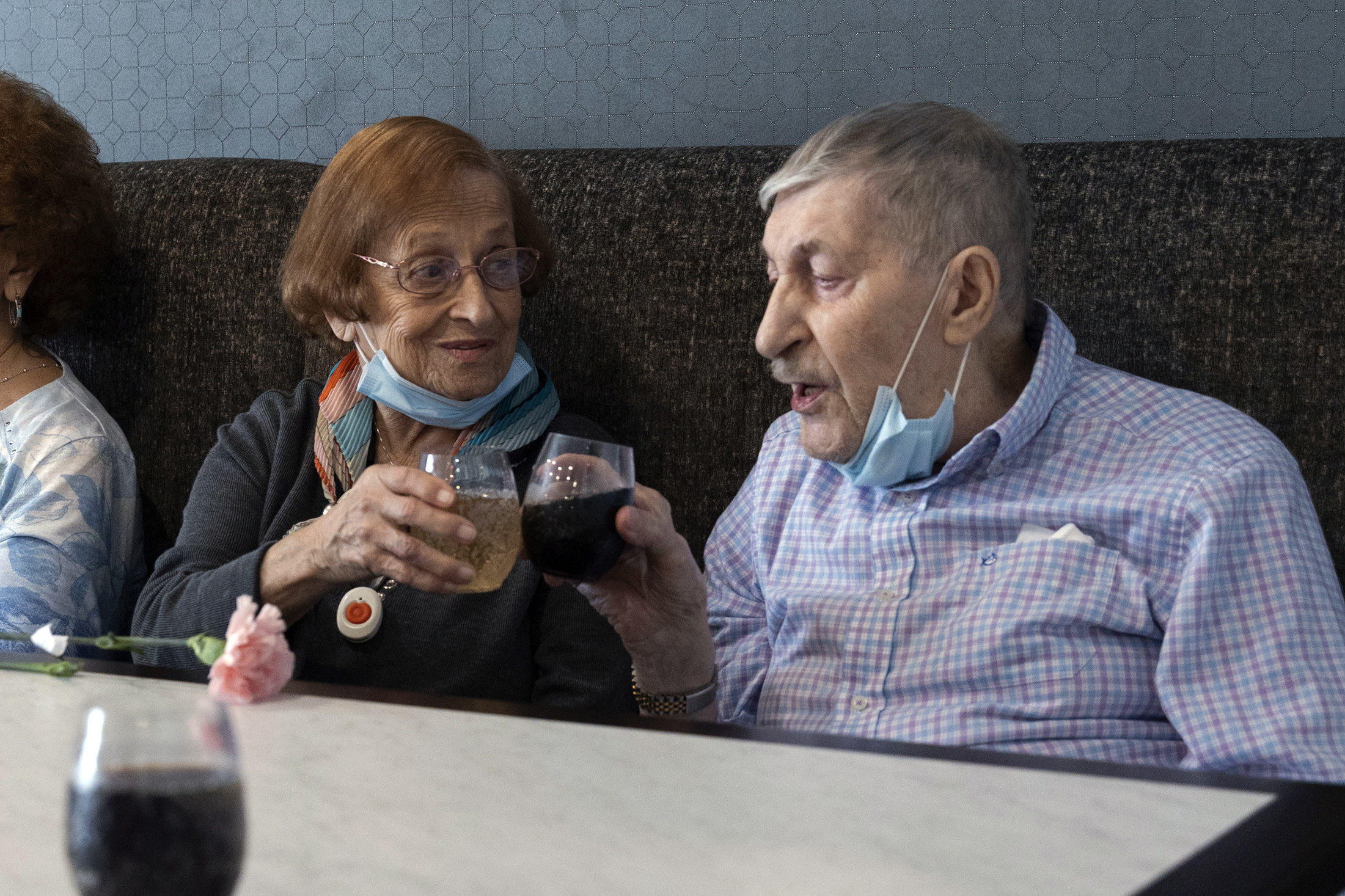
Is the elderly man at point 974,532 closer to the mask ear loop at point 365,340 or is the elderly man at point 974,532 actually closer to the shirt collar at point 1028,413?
the shirt collar at point 1028,413

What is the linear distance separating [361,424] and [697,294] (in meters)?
0.48

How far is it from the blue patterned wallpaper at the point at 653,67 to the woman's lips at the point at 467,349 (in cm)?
56

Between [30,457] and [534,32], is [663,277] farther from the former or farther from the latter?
[30,457]


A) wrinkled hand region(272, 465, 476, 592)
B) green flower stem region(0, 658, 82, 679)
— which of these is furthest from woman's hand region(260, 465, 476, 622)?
green flower stem region(0, 658, 82, 679)

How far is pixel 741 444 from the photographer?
5.80 ft

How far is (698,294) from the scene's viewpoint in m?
1.79

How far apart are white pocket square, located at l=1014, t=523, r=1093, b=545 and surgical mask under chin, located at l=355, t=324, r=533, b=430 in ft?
2.34

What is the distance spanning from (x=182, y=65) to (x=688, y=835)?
2.14m

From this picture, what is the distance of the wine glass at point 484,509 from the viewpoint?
43.3 inches

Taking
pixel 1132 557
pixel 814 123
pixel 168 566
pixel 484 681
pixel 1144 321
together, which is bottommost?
pixel 484 681

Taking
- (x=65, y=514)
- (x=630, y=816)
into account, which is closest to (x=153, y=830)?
(x=630, y=816)

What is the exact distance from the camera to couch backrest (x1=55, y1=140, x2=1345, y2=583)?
150 cm

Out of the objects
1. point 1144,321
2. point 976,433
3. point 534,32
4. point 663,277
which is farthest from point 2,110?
point 1144,321

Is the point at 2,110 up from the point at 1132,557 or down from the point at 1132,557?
up
